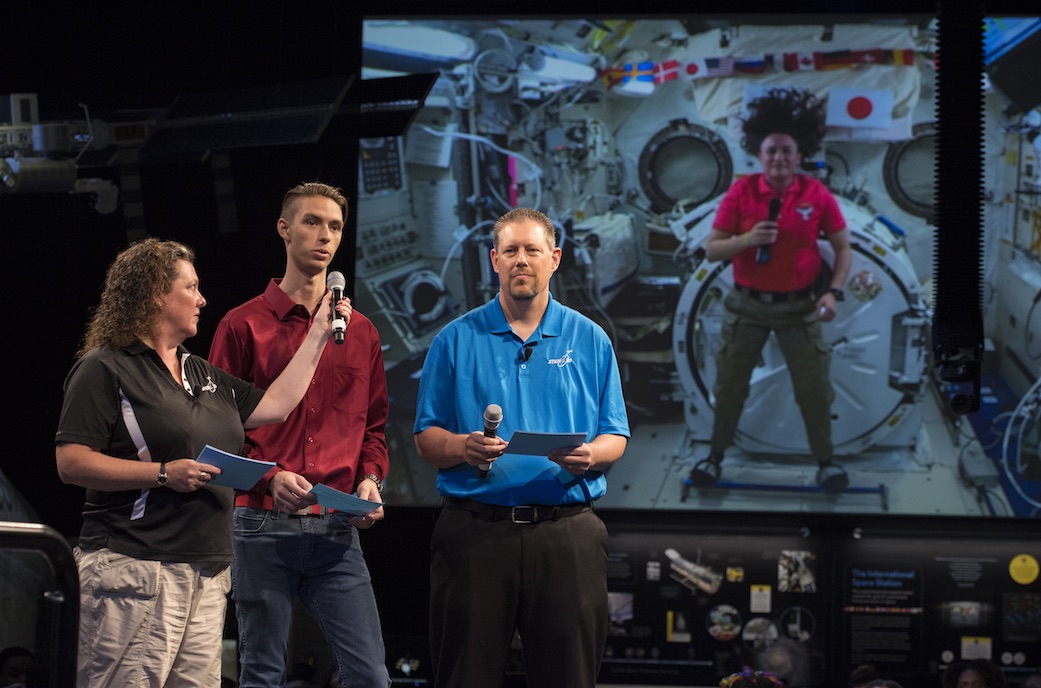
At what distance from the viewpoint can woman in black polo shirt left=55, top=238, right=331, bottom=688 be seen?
121 inches

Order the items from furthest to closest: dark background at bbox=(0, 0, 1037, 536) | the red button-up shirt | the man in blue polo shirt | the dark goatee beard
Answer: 1. dark background at bbox=(0, 0, 1037, 536)
2. the red button-up shirt
3. the dark goatee beard
4. the man in blue polo shirt

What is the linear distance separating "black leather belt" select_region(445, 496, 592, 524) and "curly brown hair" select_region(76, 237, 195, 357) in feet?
3.34


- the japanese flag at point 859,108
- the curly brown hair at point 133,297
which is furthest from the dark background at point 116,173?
the curly brown hair at point 133,297

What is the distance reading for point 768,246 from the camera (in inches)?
Answer: 240

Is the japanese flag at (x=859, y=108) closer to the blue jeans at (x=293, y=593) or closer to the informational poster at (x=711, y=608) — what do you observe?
the informational poster at (x=711, y=608)

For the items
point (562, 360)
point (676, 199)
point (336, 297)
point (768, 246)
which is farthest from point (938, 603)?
point (336, 297)

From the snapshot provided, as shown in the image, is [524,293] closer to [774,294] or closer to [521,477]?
[521,477]

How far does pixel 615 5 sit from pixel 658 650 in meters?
3.27

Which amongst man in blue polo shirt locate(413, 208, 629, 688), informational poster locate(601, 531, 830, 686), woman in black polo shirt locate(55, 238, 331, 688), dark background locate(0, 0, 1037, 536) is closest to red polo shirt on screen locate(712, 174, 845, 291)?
informational poster locate(601, 531, 830, 686)

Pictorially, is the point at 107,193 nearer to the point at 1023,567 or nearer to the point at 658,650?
the point at 658,650

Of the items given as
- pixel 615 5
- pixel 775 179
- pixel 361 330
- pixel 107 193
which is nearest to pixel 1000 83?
pixel 775 179

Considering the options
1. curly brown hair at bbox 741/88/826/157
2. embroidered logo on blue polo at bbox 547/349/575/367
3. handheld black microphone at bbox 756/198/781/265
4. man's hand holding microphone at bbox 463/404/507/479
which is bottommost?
man's hand holding microphone at bbox 463/404/507/479

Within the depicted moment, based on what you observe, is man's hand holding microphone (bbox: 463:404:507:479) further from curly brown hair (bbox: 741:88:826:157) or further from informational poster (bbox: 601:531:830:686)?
curly brown hair (bbox: 741:88:826:157)

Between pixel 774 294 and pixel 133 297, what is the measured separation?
3657mm
